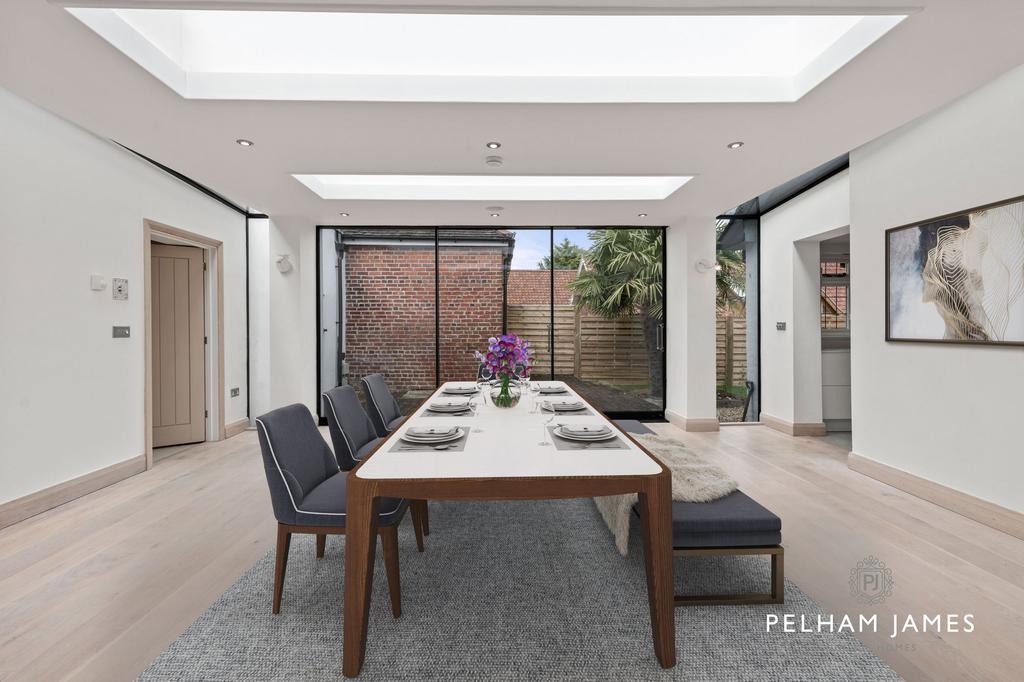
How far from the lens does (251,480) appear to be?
3641 mm

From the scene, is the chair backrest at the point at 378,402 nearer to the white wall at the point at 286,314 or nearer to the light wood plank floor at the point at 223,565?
the light wood plank floor at the point at 223,565

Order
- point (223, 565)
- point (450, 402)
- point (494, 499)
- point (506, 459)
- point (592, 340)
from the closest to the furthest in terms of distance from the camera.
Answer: point (494, 499) < point (506, 459) < point (223, 565) < point (450, 402) < point (592, 340)

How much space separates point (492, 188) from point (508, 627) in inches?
146

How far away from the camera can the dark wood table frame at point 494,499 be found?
4.78 ft

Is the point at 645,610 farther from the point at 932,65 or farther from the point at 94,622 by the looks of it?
the point at 932,65

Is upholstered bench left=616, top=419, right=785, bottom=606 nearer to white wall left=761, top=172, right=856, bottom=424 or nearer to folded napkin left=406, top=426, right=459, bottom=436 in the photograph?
folded napkin left=406, top=426, right=459, bottom=436

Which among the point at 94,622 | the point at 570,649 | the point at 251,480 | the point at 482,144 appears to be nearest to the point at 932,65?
the point at 482,144

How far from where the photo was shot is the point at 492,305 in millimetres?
5832

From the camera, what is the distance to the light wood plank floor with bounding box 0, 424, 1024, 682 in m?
1.70

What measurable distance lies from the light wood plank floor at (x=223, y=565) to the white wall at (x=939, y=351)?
330 millimetres

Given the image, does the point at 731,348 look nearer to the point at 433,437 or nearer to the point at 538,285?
the point at 538,285

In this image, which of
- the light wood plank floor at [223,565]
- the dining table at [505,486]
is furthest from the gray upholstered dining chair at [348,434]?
the dining table at [505,486]

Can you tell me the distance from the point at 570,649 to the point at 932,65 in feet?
9.92

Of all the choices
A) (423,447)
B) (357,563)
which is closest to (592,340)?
(423,447)
